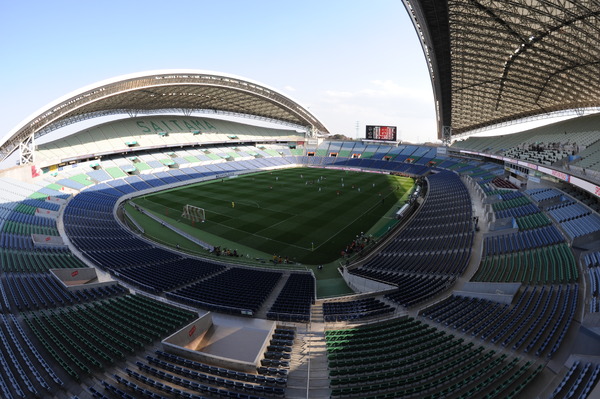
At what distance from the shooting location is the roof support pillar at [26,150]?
41.4 meters

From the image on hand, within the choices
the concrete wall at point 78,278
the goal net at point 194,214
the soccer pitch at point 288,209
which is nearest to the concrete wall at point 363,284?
the soccer pitch at point 288,209

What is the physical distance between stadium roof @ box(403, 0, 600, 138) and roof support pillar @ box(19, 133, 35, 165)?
50295mm

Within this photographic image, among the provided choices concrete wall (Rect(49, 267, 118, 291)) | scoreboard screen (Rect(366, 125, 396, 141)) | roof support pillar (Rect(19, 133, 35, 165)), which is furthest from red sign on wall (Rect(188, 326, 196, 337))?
scoreboard screen (Rect(366, 125, 396, 141))

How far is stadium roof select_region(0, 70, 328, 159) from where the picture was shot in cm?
3991

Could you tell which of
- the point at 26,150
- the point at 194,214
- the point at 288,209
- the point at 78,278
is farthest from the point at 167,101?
the point at 78,278

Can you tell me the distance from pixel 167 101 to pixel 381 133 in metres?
50.4

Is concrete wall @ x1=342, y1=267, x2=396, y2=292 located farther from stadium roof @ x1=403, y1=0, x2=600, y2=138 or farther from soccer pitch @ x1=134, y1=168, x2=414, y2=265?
stadium roof @ x1=403, y1=0, x2=600, y2=138

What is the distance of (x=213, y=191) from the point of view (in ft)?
164

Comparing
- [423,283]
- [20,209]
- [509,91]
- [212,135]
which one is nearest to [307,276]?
[423,283]

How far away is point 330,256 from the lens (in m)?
26.0

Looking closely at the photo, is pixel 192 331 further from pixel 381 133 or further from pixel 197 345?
pixel 381 133

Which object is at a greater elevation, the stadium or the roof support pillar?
the roof support pillar

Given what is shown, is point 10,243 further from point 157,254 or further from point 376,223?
point 376,223

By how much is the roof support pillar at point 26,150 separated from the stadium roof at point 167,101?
1.85 ft
